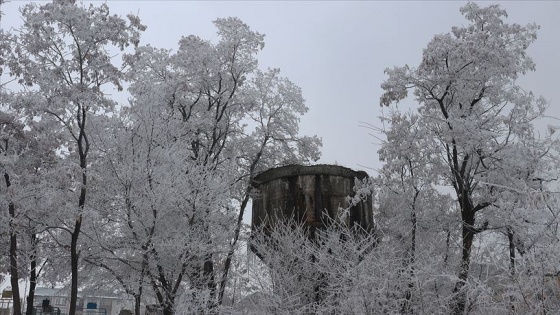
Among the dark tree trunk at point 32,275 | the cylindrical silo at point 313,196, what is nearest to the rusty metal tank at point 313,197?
the cylindrical silo at point 313,196

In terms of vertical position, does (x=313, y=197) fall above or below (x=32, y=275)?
above

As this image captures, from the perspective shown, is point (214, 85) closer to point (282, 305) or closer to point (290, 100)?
point (290, 100)

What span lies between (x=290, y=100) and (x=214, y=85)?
4.11 meters

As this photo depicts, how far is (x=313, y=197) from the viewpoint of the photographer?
72.8 feet

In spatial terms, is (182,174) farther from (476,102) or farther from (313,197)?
(476,102)

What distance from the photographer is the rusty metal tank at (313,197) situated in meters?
22.0

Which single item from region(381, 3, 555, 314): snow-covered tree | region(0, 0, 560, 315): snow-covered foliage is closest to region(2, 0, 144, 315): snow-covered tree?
region(0, 0, 560, 315): snow-covered foliage

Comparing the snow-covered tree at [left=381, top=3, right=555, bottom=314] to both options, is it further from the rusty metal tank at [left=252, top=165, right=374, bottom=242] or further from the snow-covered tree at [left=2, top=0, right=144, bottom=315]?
the snow-covered tree at [left=2, top=0, right=144, bottom=315]

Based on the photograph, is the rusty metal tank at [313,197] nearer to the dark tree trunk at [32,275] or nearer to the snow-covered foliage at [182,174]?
the snow-covered foliage at [182,174]

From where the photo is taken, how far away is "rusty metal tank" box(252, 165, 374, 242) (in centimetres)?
2202

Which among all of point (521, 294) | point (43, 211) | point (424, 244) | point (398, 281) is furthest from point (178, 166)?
point (521, 294)

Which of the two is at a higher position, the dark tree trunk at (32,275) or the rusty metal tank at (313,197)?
the rusty metal tank at (313,197)

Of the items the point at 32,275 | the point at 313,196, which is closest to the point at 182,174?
the point at 313,196

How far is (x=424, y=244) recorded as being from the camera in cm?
2153
